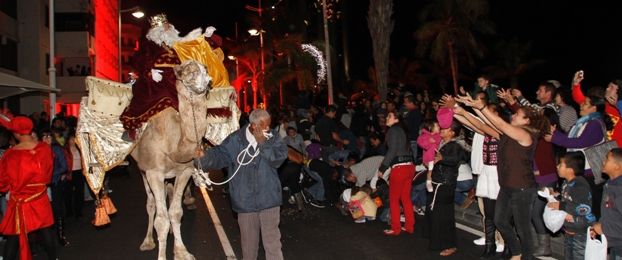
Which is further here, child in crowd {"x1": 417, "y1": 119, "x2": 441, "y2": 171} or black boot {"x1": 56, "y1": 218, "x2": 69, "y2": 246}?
black boot {"x1": 56, "y1": 218, "x2": 69, "y2": 246}

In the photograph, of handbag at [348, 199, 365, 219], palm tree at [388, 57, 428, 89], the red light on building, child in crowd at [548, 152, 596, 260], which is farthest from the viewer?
palm tree at [388, 57, 428, 89]

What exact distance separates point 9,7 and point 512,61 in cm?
4594

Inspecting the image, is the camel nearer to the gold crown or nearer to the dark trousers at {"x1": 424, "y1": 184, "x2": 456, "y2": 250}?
the gold crown

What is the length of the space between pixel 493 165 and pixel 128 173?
54.5 ft

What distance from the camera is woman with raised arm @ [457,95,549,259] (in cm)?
793

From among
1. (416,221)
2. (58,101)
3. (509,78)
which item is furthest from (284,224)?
(509,78)

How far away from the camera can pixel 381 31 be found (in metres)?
22.6

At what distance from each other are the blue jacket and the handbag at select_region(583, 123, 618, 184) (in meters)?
3.99

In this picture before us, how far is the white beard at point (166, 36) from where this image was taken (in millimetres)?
9562

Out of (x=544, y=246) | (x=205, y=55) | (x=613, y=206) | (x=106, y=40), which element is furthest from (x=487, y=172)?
(x=106, y=40)

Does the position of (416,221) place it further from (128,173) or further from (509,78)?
(509,78)

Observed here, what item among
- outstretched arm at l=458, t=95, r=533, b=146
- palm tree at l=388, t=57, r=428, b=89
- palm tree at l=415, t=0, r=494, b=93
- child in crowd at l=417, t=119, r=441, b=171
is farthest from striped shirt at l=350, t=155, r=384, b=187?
palm tree at l=388, t=57, r=428, b=89

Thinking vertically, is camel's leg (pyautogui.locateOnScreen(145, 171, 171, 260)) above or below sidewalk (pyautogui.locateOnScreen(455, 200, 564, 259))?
above

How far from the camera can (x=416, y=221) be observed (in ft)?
38.3
